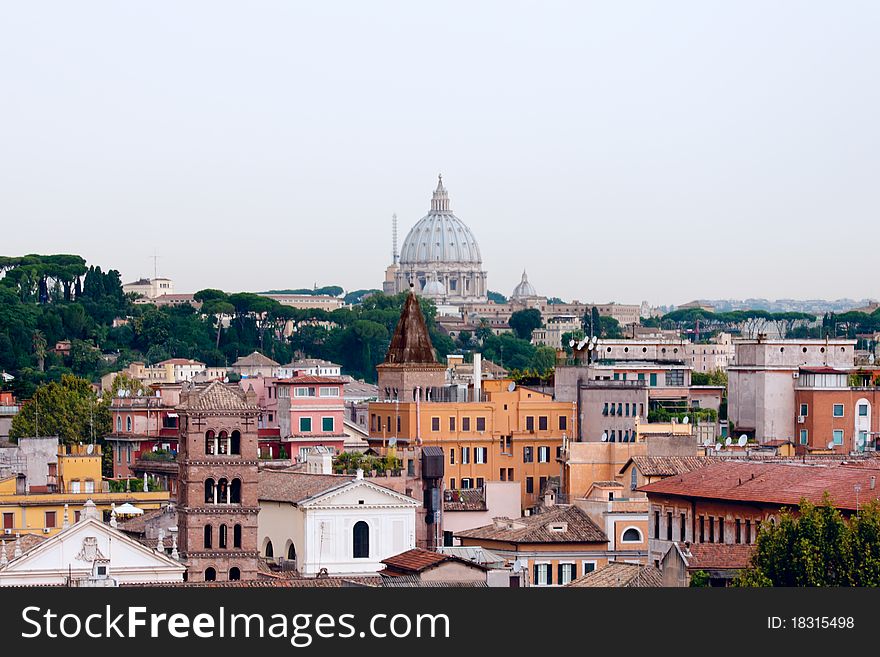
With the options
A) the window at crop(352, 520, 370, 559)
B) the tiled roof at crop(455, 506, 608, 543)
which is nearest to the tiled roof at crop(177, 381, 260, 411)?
the window at crop(352, 520, 370, 559)

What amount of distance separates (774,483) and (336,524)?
1054cm

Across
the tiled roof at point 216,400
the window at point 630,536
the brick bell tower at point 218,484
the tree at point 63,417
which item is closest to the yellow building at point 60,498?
the tiled roof at point 216,400

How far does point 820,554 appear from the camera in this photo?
137ft

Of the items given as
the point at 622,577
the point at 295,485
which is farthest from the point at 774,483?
the point at 295,485

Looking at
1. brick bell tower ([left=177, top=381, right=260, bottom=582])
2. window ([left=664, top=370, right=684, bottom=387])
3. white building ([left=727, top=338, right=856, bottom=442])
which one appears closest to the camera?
brick bell tower ([left=177, top=381, right=260, bottom=582])

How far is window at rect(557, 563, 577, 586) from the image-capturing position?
51656 millimetres

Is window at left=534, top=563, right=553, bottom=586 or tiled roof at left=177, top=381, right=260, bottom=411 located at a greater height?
tiled roof at left=177, top=381, right=260, bottom=411

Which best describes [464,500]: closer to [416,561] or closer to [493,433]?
[493,433]

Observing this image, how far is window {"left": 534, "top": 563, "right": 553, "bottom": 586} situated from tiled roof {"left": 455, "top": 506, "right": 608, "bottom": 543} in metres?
0.53

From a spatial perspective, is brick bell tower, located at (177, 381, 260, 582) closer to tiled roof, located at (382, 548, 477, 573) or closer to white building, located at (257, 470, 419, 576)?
white building, located at (257, 470, 419, 576)

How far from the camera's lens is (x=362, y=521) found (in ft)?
186
